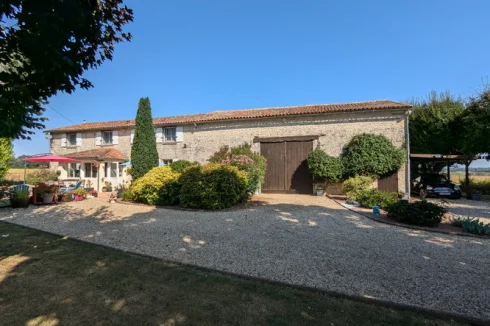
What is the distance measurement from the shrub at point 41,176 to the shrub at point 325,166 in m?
18.2

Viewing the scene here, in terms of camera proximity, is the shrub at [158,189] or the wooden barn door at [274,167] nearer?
the shrub at [158,189]

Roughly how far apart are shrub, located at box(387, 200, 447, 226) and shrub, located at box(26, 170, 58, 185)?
834 inches

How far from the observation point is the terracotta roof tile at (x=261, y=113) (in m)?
13.1

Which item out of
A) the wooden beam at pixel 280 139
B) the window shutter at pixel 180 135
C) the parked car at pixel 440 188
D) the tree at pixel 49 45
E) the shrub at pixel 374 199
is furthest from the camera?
the window shutter at pixel 180 135

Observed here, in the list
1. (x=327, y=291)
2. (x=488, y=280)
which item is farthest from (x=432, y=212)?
(x=327, y=291)

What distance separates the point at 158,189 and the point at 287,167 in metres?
7.60

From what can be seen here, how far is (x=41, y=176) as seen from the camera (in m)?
17.7

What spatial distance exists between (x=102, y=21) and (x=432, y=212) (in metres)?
8.21

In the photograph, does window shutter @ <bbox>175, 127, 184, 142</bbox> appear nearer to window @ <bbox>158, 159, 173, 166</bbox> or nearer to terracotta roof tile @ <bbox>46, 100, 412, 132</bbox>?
terracotta roof tile @ <bbox>46, 100, 412, 132</bbox>

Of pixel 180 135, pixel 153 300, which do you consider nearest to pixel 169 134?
pixel 180 135

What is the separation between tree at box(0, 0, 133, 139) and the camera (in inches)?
87.0

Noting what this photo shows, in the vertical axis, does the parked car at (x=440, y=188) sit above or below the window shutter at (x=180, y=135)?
below

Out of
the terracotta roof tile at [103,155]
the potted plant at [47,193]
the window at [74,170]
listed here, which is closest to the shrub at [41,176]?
the window at [74,170]

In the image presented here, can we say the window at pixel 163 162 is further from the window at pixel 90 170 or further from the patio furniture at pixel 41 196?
the patio furniture at pixel 41 196
